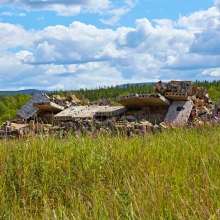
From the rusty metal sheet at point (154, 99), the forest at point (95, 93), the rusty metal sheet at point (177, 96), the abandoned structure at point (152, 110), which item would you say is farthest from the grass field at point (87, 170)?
the forest at point (95, 93)

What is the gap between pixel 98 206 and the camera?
4176mm

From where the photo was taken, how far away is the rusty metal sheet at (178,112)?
14.2 metres

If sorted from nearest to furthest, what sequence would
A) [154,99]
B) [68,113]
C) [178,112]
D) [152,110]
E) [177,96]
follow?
1. [154,99]
2. [178,112]
3. [177,96]
4. [152,110]
5. [68,113]

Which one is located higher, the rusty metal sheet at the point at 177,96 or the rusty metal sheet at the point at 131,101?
the rusty metal sheet at the point at 177,96

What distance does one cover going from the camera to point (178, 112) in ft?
47.2

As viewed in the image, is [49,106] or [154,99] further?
[49,106]

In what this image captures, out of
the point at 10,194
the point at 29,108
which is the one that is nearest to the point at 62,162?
the point at 10,194

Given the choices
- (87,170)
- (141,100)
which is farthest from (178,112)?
(87,170)

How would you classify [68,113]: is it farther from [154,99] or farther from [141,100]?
[154,99]

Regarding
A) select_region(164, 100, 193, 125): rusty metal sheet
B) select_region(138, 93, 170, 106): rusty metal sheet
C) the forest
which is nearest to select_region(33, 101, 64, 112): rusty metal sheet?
select_region(138, 93, 170, 106): rusty metal sheet

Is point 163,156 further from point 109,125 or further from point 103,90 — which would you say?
point 103,90

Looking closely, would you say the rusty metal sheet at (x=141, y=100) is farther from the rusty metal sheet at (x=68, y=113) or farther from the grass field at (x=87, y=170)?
the grass field at (x=87, y=170)

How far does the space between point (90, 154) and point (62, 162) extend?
44cm

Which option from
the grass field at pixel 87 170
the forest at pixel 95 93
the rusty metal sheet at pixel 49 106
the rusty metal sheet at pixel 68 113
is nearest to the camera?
the grass field at pixel 87 170
